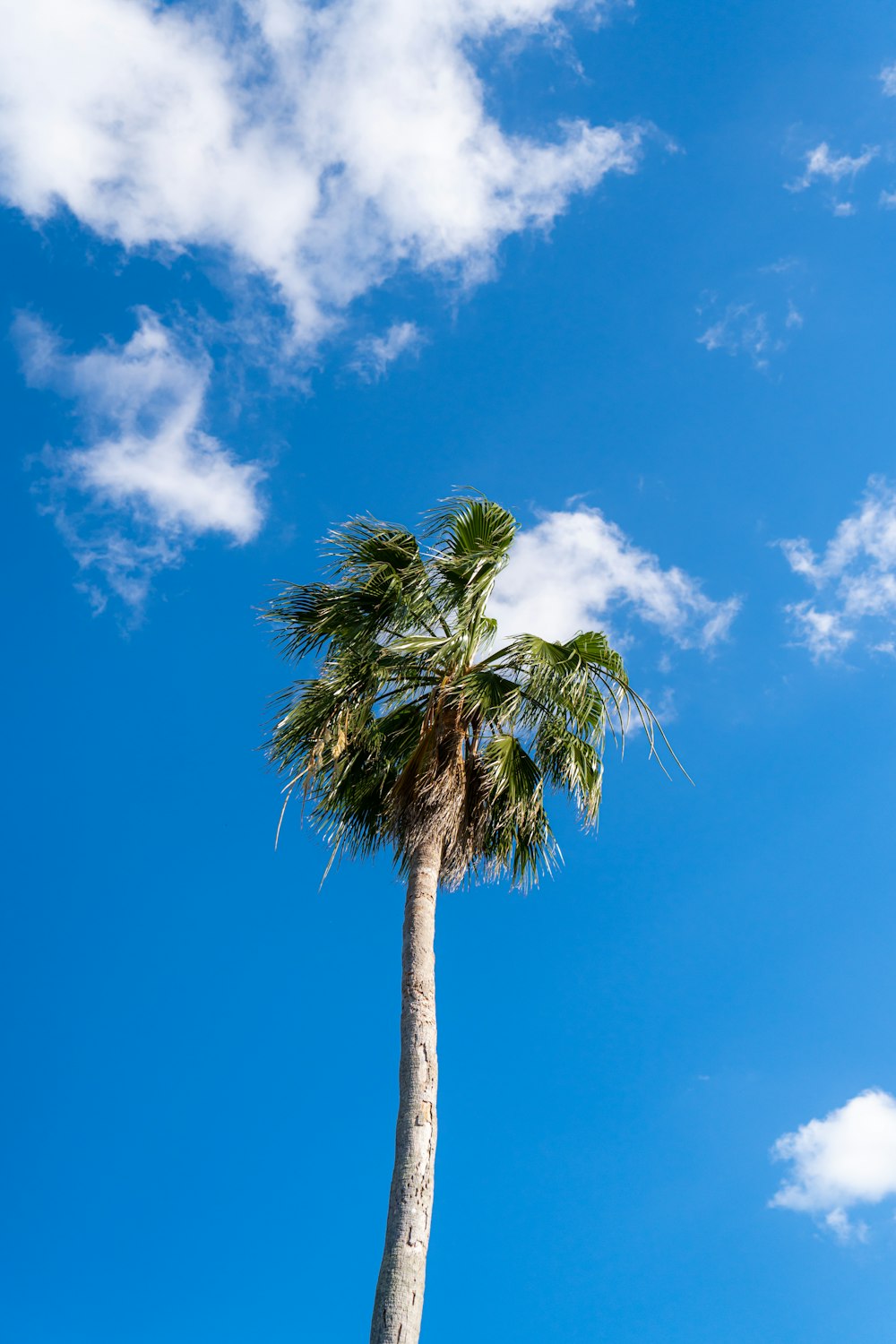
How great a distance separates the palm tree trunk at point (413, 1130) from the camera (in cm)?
781

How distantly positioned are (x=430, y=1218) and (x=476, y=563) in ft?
20.4

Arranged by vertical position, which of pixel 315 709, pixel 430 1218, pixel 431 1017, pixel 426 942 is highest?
pixel 315 709

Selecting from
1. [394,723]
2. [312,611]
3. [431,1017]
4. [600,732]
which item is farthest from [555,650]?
[431,1017]

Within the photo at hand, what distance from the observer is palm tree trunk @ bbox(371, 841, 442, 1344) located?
781 cm

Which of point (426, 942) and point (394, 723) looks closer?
point (426, 942)

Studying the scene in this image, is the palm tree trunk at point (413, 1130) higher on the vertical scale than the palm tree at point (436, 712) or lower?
lower

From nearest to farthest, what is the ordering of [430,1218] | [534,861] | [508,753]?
[430,1218] → [508,753] → [534,861]

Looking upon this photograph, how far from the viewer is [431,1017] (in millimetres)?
9359

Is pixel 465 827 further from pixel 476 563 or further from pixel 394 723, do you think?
pixel 476 563

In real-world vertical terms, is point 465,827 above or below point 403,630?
below

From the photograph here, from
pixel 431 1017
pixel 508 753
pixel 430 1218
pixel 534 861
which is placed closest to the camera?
pixel 430 1218

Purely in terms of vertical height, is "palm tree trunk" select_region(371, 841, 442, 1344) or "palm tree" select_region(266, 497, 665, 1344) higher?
"palm tree" select_region(266, 497, 665, 1344)

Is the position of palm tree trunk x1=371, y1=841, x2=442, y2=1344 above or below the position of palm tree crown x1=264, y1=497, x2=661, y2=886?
below

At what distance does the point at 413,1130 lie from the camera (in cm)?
862
